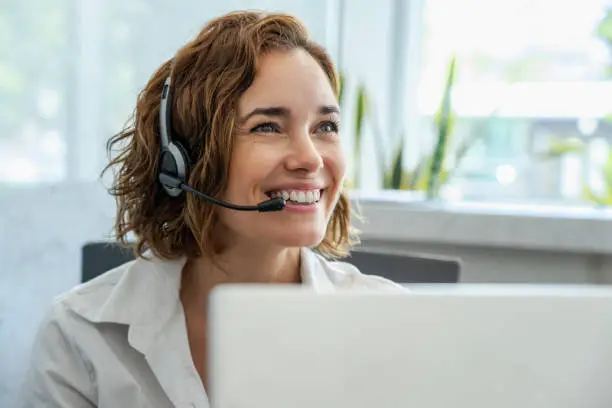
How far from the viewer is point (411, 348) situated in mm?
551

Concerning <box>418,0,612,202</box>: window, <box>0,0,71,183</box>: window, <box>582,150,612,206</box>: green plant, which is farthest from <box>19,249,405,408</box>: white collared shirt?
<box>418,0,612,202</box>: window

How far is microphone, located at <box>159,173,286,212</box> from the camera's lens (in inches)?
45.1

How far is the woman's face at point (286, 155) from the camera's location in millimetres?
1190

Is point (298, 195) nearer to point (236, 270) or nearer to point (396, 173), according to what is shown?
point (236, 270)

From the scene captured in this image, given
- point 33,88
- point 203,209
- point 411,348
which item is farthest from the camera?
point 33,88

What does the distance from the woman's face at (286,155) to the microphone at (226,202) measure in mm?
31

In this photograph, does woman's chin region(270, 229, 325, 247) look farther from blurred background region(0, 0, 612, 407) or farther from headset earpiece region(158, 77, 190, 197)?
blurred background region(0, 0, 612, 407)

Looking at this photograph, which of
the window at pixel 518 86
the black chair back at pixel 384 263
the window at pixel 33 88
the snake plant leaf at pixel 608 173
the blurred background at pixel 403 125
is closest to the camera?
the black chair back at pixel 384 263

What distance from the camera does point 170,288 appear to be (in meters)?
1.28

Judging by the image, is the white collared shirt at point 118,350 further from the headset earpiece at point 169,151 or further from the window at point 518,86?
the window at point 518,86

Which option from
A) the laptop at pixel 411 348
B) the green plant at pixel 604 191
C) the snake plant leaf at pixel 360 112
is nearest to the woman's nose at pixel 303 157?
the laptop at pixel 411 348

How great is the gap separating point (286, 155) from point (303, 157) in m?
→ 0.03

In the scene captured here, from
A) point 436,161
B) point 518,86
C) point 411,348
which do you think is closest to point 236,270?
point 411,348

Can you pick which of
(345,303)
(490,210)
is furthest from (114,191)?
(490,210)
